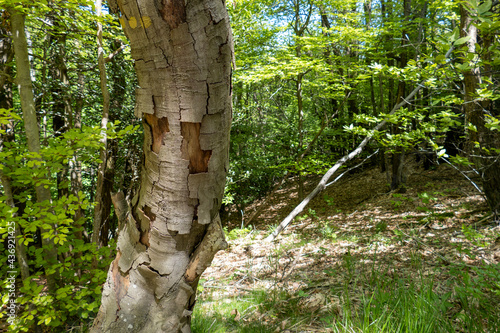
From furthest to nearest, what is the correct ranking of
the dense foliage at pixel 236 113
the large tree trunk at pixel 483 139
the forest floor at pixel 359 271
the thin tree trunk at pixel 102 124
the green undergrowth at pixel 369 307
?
1. the large tree trunk at pixel 483 139
2. the thin tree trunk at pixel 102 124
3. the dense foliage at pixel 236 113
4. the forest floor at pixel 359 271
5. the green undergrowth at pixel 369 307

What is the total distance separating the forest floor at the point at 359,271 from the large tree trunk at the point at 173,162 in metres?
1.00

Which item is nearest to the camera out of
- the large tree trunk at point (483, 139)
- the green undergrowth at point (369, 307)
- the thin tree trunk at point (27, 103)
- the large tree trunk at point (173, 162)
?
the large tree trunk at point (173, 162)

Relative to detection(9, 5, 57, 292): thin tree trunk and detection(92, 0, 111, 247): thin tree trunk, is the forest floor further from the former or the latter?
detection(9, 5, 57, 292): thin tree trunk

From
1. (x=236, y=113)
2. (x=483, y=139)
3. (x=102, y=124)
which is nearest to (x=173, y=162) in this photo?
(x=102, y=124)

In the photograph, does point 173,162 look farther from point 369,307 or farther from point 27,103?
point 27,103

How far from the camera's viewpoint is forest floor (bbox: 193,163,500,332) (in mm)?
1984

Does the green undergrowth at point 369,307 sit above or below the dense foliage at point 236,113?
below

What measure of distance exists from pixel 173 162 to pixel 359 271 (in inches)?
103

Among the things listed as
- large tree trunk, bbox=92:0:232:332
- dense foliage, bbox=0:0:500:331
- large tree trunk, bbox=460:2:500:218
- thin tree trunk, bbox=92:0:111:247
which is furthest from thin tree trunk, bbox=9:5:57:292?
large tree trunk, bbox=460:2:500:218

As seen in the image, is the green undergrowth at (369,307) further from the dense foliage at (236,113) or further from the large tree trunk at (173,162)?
the dense foliage at (236,113)

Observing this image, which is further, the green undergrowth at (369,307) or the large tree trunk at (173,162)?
the green undergrowth at (369,307)

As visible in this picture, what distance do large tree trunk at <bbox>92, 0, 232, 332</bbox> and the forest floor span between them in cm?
100

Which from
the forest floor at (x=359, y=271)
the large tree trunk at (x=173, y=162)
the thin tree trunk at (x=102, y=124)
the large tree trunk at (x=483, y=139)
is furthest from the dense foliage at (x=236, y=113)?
the forest floor at (x=359, y=271)

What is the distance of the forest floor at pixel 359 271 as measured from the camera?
6.51ft
